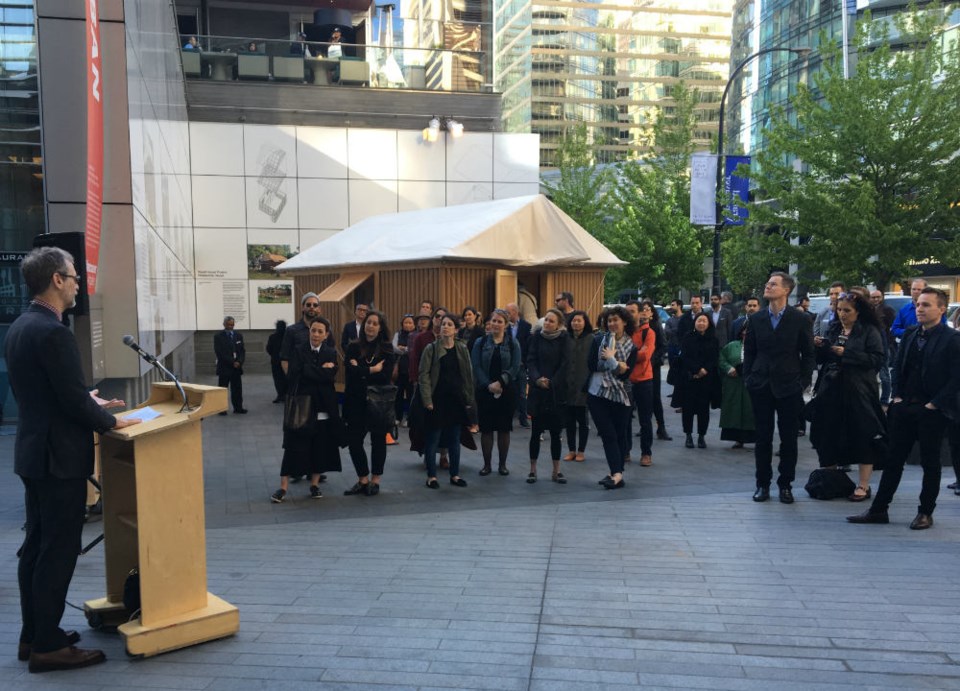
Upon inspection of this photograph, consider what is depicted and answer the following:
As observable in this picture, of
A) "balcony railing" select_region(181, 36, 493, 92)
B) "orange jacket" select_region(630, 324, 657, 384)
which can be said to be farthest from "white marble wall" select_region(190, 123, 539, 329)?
→ "orange jacket" select_region(630, 324, 657, 384)

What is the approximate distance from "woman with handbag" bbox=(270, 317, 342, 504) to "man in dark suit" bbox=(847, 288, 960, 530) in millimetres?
4801

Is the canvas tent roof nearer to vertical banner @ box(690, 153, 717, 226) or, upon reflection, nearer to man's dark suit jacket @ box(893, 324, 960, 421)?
vertical banner @ box(690, 153, 717, 226)

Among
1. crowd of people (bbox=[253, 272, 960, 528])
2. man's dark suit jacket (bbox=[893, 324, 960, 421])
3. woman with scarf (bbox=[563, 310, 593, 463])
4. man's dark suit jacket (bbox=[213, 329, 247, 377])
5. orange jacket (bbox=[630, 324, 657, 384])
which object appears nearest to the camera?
man's dark suit jacket (bbox=[893, 324, 960, 421])

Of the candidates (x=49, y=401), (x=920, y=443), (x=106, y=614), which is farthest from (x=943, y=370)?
(x=49, y=401)

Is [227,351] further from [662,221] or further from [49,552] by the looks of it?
[662,221]

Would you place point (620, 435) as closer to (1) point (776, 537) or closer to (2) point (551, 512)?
(2) point (551, 512)

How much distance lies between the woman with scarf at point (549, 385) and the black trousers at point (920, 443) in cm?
325

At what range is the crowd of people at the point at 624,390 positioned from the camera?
6.86 m

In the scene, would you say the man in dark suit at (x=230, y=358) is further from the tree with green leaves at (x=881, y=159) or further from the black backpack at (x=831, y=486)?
the tree with green leaves at (x=881, y=159)


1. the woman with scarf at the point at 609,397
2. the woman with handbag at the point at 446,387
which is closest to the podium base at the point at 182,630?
the woman with handbag at the point at 446,387

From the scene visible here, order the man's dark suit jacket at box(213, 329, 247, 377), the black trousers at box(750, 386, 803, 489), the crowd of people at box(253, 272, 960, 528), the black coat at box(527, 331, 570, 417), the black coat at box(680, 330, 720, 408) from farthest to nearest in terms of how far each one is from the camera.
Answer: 1. the man's dark suit jacket at box(213, 329, 247, 377)
2. the black coat at box(680, 330, 720, 408)
3. the black coat at box(527, 331, 570, 417)
4. the black trousers at box(750, 386, 803, 489)
5. the crowd of people at box(253, 272, 960, 528)

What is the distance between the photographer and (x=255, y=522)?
7238mm

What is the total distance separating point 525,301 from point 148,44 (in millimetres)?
7913

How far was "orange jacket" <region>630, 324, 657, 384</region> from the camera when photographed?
10141mm
